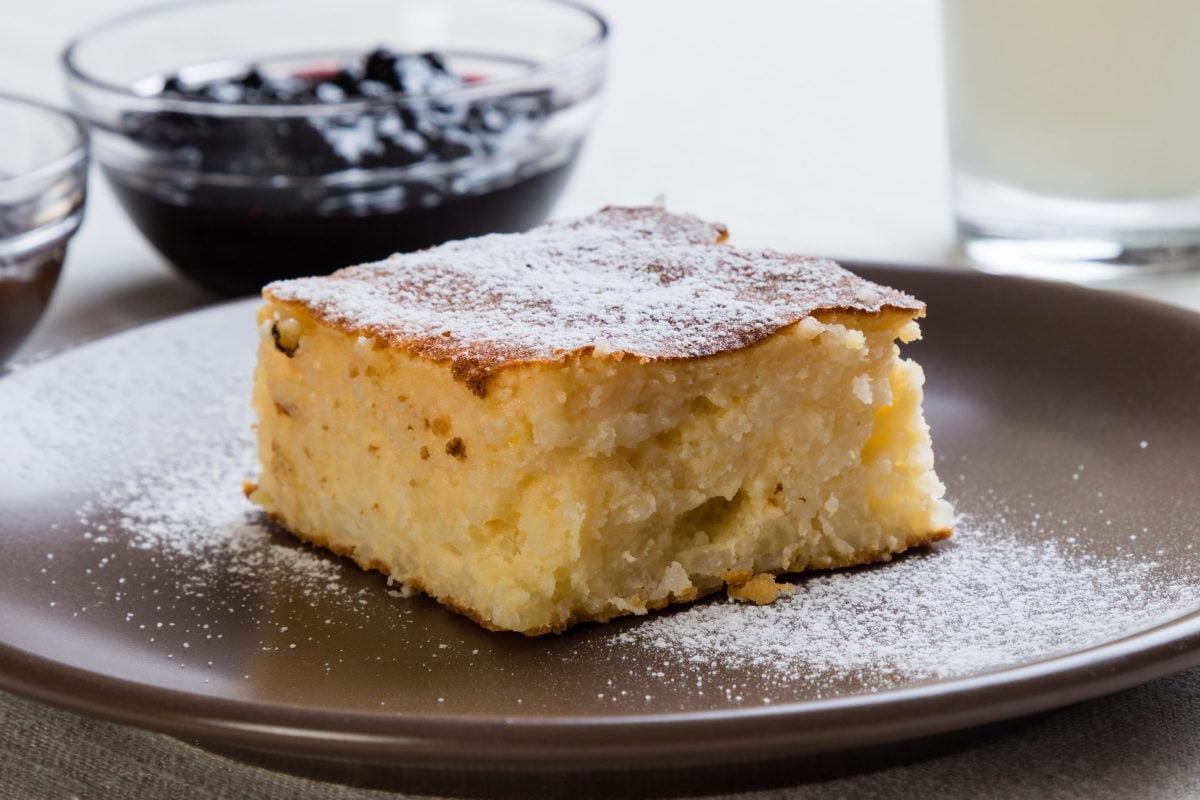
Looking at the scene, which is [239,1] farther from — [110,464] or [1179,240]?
[1179,240]

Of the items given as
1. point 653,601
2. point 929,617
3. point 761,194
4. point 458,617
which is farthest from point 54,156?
point 929,617

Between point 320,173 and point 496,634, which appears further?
point 320,173

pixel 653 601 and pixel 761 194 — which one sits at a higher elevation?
pixel 653 601

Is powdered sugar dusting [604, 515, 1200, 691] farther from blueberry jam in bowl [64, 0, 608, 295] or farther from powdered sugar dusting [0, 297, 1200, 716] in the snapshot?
blueberry jam in bowl [64, 0, 608, 295]

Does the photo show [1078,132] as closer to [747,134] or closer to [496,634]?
[747,134]

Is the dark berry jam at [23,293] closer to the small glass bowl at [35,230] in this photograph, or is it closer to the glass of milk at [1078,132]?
the small glass bowl at [35,230]

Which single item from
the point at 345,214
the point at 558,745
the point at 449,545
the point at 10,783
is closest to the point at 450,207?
the point at 345,214

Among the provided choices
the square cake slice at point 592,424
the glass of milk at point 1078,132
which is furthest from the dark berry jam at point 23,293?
the glass of milk at point 1078,132
